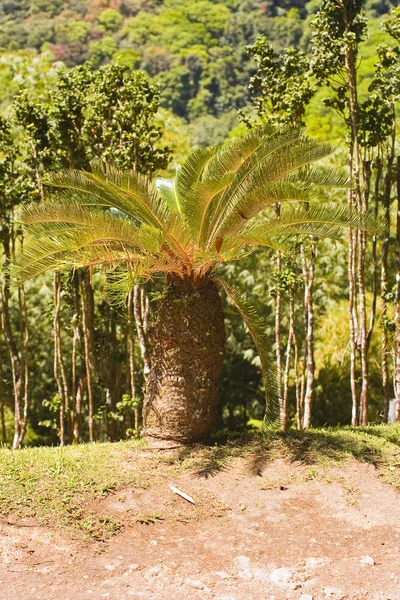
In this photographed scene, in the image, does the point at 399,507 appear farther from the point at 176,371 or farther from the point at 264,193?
the point at 264,193

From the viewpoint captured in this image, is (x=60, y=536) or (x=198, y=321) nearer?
(x=60, y=536)

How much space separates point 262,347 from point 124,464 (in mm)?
2016

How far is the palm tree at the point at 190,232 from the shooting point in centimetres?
837

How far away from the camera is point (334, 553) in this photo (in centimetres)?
714

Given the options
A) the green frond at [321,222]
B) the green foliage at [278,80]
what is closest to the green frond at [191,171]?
the green frond at [321,222]

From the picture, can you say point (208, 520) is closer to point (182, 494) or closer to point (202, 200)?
point (182, 494)

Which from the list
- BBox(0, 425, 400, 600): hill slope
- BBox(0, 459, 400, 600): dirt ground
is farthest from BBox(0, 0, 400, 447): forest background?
BBox(0, 459, 400, 600): dirt ground

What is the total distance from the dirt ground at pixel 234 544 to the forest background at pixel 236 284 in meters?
2.65

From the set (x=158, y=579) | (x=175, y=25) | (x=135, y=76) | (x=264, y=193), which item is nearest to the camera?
(x=158, y=579)

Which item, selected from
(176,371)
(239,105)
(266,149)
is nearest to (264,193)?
(266,149)

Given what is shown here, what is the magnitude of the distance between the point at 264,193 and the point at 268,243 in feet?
2.28

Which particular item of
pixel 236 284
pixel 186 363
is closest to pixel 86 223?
pixel 186 363

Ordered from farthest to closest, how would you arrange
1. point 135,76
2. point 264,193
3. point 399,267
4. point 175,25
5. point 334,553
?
1. point 175,25
2. point 135,76
3. point 399,267
4. point 264,193
5. point 334,553

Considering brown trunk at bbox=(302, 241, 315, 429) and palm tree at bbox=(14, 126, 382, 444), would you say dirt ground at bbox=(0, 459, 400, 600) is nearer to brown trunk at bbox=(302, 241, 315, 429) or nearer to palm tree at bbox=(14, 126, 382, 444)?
palm tree at bbox=(14, 126, 382, 444)
